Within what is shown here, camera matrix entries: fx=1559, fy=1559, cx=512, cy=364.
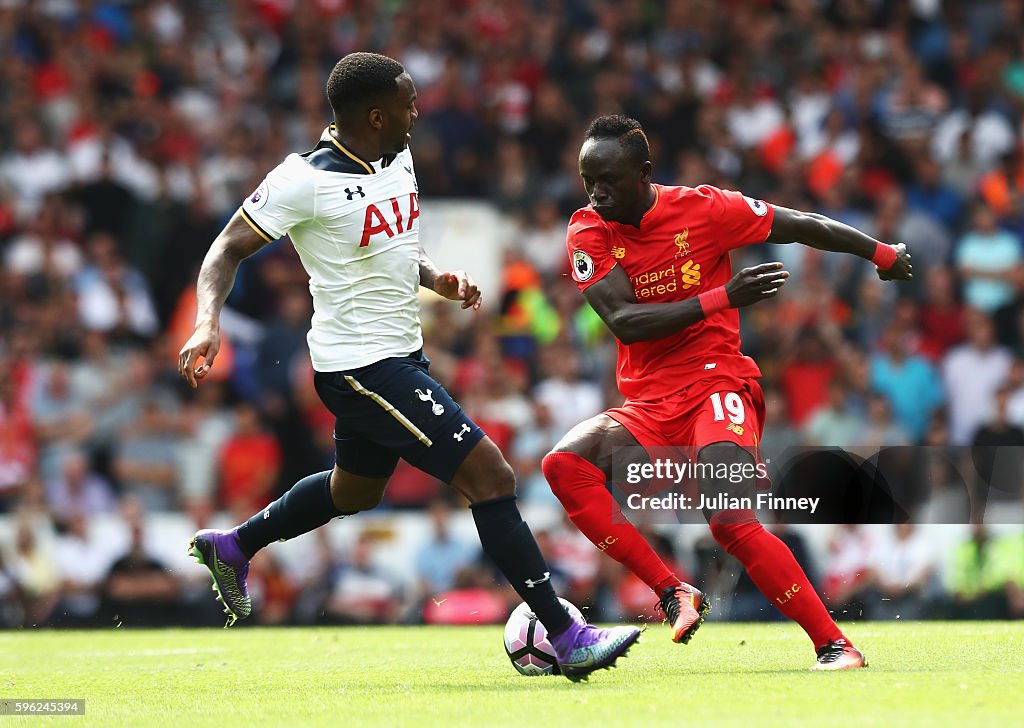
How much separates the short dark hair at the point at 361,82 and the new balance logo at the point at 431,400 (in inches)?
49.9

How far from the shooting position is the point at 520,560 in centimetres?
657

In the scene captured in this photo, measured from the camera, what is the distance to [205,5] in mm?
18703

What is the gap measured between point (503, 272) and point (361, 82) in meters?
8.28

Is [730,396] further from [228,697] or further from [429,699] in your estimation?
[228,697]

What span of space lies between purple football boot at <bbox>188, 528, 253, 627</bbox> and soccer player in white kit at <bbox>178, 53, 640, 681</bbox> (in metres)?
0.98

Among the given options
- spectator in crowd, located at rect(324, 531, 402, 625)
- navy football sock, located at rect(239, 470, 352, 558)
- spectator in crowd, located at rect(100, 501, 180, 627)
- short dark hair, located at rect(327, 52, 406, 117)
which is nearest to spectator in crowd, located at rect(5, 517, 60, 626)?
spectator in crowd, located at rect(100, 501, 180, 627)

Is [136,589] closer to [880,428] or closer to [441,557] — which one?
[441,557]

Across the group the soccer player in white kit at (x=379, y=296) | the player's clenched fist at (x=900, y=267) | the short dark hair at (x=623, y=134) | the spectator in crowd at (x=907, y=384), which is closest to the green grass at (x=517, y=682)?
the soccer player in white kit at (x=379, y=296)

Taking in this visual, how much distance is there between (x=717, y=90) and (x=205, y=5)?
6.37 metres

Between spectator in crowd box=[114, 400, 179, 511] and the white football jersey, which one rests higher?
the white football jersey

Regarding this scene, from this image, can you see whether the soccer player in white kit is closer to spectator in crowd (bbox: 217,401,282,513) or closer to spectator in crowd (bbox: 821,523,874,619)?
spectator in crowd (bbox: 821,523,874,619)

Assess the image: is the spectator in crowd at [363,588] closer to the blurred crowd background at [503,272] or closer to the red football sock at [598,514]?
the blurred crowd background at [503,272]

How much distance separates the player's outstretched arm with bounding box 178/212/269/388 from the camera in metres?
6.21

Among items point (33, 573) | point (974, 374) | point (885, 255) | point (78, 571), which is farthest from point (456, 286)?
point (974, 374)
